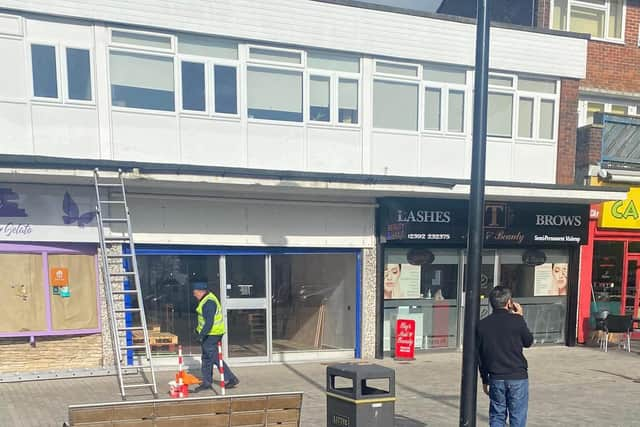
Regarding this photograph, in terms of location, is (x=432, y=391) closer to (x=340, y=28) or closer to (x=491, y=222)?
(x=491, y=222)

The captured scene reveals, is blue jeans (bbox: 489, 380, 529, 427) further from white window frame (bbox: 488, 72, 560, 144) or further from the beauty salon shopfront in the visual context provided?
white window frame (bbox: 488, 72, 560, 144)

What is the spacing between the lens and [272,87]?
952 cm

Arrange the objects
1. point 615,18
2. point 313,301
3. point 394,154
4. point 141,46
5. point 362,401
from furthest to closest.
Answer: point 615,18, point 313,301, point 394,154, point 141,46, point 362,401

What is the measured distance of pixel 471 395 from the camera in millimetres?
4797

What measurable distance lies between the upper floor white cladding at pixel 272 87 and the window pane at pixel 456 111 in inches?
1.2

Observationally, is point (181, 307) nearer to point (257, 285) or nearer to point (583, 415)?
point (257, 285)

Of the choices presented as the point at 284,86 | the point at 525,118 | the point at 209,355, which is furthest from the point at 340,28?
the point at 209,355

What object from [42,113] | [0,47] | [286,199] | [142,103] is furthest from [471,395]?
[0,47]

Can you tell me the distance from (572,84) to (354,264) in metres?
6.79

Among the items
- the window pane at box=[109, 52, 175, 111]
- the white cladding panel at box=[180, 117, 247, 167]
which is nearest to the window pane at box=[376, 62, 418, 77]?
the white cladding panel at box=[180, 117, 247, 167]

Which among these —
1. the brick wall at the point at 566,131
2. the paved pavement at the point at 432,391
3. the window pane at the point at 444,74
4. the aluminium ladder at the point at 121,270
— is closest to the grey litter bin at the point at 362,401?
the paved pavement at the point at 432,391

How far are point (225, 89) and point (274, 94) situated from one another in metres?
0.95

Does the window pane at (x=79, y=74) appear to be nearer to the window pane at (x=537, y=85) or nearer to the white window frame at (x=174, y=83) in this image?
the white window frame at (x=174, y=83)

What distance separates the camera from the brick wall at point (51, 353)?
27.5ft
